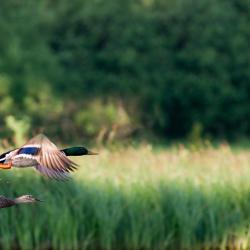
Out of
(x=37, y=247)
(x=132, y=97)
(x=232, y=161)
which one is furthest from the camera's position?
(x=132, y=97)

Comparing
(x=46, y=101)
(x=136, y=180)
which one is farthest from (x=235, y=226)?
(x=46, y=101)

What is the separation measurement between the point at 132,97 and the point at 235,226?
82.8ft

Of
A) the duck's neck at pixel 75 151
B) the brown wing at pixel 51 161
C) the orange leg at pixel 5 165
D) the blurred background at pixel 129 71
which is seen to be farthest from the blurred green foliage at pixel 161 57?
the orange leg at pixel 5 165

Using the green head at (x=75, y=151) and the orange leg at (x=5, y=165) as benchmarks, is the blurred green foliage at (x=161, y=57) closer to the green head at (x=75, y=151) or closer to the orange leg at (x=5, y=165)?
the green head at (x=75, y=151)

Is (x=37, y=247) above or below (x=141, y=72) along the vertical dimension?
below

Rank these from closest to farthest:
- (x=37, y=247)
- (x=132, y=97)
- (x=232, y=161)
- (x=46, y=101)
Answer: (x=37, y=247)
(x=232, y=161)
(x=46, y=101)
(x=132, y=97)

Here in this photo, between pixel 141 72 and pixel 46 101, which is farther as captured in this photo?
pixel 141 72

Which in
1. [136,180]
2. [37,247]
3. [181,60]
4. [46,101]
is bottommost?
[37,247]

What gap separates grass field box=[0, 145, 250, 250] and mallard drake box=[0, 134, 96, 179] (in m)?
5.47

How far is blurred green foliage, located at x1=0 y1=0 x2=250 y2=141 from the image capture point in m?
35.8

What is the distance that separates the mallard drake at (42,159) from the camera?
4148 millimetres

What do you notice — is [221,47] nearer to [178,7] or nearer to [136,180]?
[178,7]

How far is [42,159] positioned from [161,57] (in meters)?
32.9

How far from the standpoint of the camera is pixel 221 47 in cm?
3716
